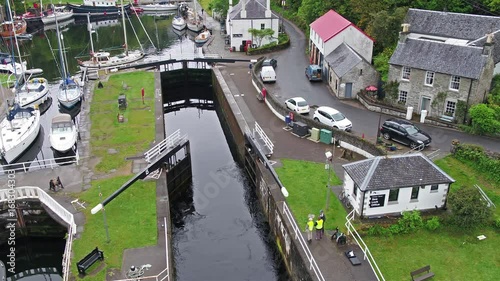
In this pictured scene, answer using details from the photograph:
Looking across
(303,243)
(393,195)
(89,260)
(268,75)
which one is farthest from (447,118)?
(89,260)

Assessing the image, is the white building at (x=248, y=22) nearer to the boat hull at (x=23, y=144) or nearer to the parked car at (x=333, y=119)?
the parked car at (x=333, y=119)

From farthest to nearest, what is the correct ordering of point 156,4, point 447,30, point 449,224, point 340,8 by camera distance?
point 156,4 → point 340,8 → point 447,30 → point 449,224

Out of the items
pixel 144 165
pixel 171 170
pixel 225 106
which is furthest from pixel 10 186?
pixel 225 106

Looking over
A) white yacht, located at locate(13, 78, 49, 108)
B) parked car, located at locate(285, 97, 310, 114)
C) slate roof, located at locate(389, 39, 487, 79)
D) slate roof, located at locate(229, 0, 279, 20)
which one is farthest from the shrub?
slate roof, located at locate(229, 0, 279, 20)

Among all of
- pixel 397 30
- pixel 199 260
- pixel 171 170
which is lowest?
pixel 199 260

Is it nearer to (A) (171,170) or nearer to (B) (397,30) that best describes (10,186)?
(A) (171,170)

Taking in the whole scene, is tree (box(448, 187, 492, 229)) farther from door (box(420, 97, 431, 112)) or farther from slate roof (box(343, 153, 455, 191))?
door (box(420, 97, 431, 112))

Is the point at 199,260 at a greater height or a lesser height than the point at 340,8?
lesser
